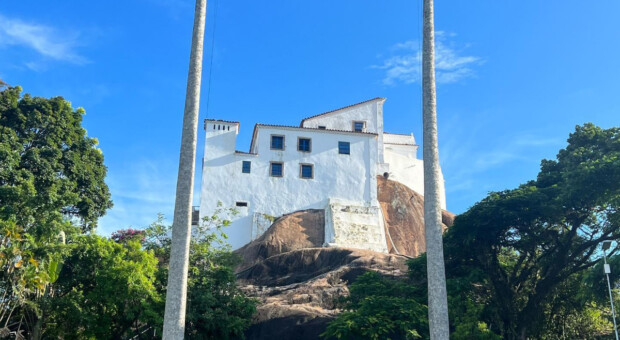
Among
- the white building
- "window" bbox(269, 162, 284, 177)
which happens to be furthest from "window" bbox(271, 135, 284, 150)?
"window" bbox(269, 162, 284, 177)

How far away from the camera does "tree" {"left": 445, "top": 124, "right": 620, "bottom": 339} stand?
23.8m

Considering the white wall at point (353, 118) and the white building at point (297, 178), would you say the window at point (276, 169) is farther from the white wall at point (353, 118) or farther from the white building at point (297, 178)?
the white wall at point (353, 118)

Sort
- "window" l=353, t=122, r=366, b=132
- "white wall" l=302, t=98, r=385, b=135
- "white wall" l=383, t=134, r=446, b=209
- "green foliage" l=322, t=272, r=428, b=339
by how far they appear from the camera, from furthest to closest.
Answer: "white wall" l=383, t=134, r=446, b=209 < "window" l=353, t=122, r=366, b=132 < "white wall" l=302, t=98, r=385, b=135 < "green foliage" l=322, t=272, r=428, b=339

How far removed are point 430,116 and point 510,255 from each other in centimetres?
1637

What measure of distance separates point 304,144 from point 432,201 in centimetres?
3200

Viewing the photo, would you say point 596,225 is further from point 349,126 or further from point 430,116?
point 349,126

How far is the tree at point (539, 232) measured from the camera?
23.8 meters

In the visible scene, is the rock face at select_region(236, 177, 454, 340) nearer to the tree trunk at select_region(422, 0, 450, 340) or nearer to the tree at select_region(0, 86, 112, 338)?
the tree at select_region(0, 86, 112, 338)

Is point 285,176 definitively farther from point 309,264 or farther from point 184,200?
point 184,200

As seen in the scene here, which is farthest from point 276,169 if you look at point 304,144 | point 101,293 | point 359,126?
point 101,293

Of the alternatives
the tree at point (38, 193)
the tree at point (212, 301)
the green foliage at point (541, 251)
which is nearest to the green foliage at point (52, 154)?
the tree at point (38, 193)

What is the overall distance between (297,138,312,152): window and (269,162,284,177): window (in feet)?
6.43

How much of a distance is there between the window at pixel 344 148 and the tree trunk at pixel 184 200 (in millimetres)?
31612

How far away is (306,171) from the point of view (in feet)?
150
